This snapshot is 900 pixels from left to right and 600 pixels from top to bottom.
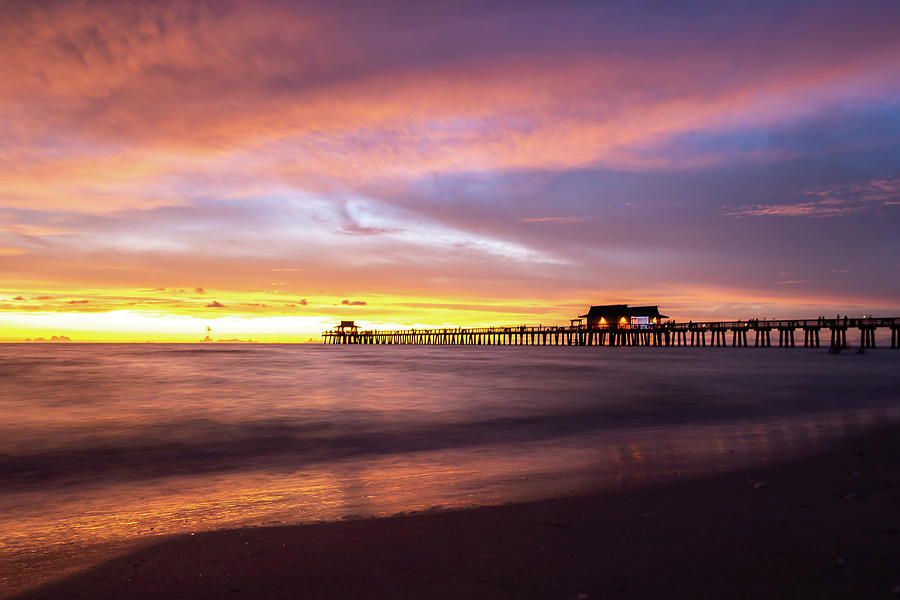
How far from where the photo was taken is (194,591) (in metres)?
2.94

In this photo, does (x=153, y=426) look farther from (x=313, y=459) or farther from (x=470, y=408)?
(x=470, y=408)

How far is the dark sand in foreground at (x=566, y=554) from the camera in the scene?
8.80 feet

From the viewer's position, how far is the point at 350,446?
30.7ft

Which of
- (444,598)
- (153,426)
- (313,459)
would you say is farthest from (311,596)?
(153,426)

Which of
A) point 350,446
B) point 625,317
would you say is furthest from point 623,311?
point 350,446

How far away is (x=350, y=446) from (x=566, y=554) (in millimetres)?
6696

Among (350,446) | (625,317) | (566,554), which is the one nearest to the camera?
(566,554)

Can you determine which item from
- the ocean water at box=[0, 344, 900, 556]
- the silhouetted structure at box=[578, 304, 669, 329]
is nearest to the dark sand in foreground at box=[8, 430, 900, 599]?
the ocean water at box=[0, 344, 900, 556]

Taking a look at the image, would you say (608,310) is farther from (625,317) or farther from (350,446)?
(350,446)

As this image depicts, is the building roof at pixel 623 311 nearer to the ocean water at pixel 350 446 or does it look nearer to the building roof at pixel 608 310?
the building roof at pixel 608 310

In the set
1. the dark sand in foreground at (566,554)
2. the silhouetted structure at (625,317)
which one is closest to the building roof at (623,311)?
the silhouetted structure at (625,317)

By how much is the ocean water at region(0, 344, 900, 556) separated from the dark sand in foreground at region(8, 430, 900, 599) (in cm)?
69

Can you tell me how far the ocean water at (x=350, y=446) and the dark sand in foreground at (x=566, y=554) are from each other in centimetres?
69

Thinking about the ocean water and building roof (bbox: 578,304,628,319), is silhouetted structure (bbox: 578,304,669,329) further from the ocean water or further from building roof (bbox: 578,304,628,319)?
the ocean water
